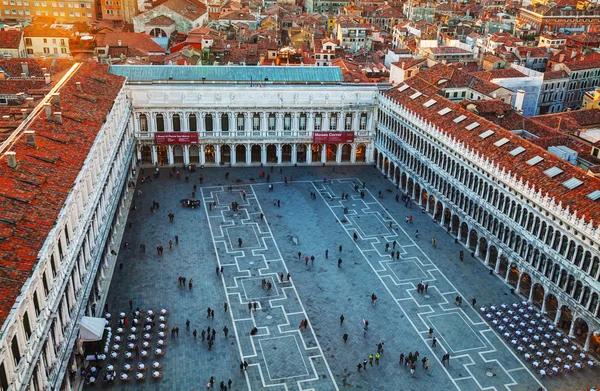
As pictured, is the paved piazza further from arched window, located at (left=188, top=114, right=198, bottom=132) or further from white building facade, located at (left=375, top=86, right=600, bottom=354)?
arched window, located at (left=188, top=114, right=198, bottom=132)

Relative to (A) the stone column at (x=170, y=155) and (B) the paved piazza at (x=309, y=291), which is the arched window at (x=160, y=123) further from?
(B) the paved piazza at (x=309, y=291)

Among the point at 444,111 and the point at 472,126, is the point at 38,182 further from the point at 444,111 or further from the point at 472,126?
the point at 444,111

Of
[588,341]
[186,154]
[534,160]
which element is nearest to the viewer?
[588,341]

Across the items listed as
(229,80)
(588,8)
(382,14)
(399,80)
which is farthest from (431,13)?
(229,80)

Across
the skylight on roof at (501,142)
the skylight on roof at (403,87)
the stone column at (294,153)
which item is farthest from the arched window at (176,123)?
the skylight on roof at (501,142)

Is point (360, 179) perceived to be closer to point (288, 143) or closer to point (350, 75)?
point (288, 143)

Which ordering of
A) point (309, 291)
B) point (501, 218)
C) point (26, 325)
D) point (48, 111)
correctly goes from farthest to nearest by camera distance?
point (501, 218)
point (309, 291)
point (48, 111)
point (26, 325)

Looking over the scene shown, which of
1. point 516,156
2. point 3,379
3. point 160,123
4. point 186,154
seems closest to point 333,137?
point 186,154

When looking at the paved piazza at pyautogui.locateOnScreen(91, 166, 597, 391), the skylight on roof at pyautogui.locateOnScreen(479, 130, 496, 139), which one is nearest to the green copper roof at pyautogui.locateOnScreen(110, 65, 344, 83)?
the paved piazza at pyautogui.locateOnScreen(91, 166, 597, 391)
